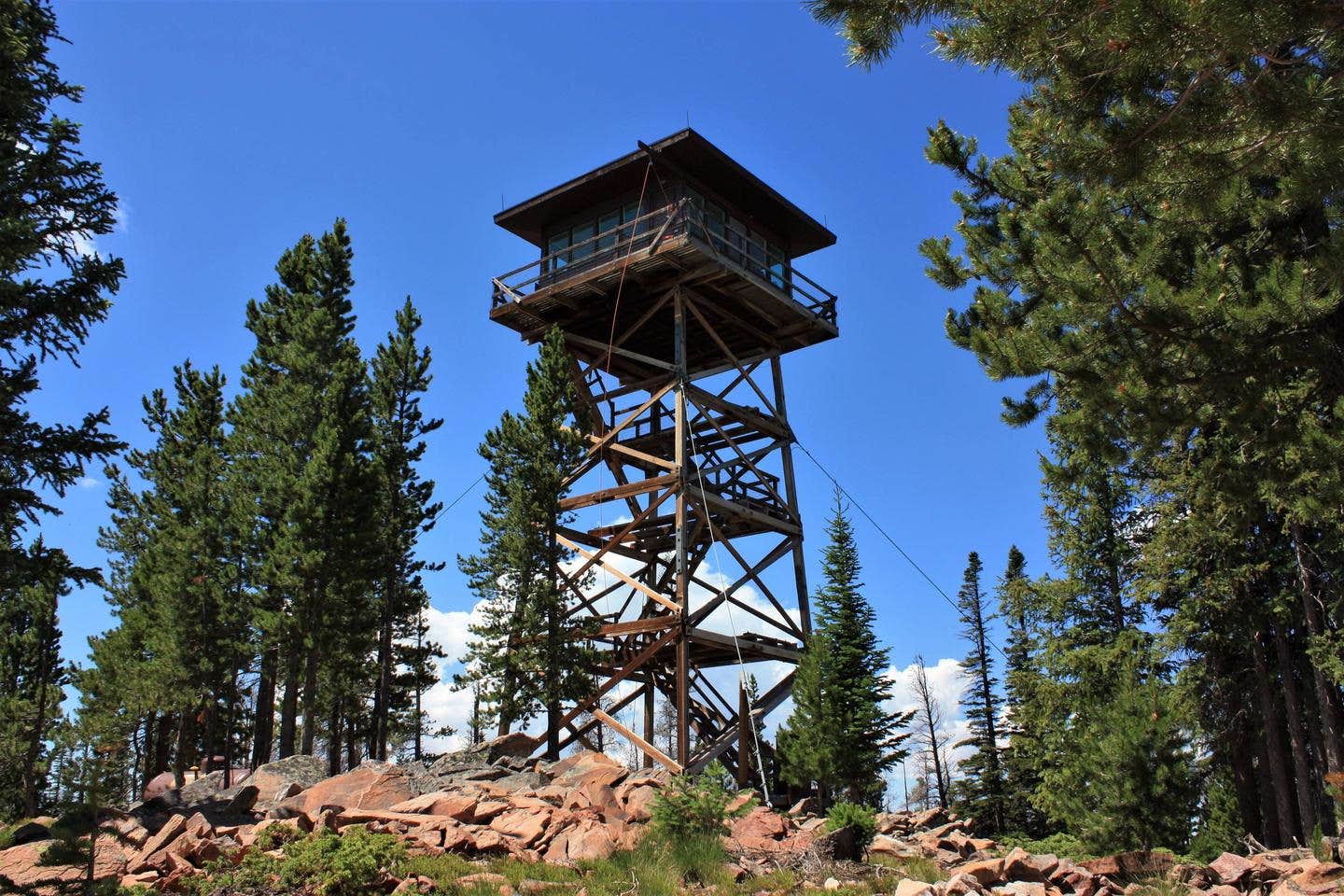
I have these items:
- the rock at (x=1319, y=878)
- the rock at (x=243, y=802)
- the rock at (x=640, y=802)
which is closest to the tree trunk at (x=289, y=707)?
the rock at (x=243, y=802)

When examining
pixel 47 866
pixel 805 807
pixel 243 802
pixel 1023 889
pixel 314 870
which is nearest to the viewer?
pixel 1023 889

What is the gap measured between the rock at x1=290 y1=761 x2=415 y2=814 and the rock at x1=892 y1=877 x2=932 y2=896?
25.6 ft

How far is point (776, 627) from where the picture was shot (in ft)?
80.0

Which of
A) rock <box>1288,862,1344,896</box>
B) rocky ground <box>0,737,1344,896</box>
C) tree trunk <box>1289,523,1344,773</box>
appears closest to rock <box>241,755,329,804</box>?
rocky ground <box>0,737,1344,896</box>

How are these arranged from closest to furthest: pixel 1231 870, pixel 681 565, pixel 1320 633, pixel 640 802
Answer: pixel 1231 870
pixel 640 802
pixel 1320 633
pixel 681 565

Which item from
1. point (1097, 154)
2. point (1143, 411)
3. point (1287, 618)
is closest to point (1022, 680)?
point (1287, 618)

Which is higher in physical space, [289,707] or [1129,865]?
[289,707]

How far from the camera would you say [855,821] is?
13.3 meters

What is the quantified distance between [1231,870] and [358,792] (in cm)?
1190

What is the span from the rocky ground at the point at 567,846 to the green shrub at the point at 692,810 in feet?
1.71

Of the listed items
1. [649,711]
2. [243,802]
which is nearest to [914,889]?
[243,802]

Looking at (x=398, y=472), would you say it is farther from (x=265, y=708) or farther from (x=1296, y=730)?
(x=1296, y=730)

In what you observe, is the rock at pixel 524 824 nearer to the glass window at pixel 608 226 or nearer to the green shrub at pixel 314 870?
the green shrub at pixel 314 870

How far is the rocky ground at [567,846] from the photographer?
35.6 feet
